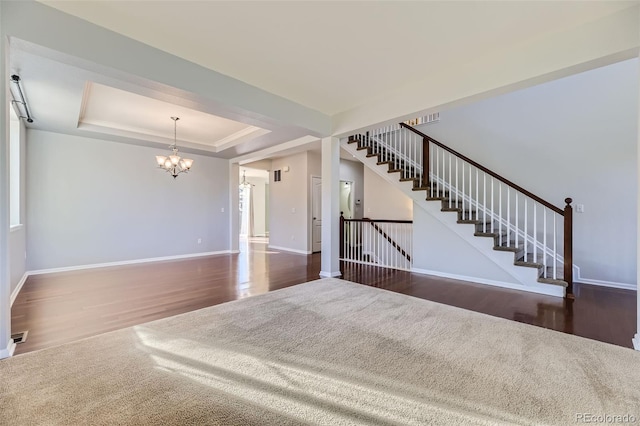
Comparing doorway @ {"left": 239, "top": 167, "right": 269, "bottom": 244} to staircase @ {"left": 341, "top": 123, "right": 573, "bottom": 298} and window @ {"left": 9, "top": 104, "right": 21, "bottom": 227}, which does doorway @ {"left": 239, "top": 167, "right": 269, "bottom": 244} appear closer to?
staircase @ {"left": 341, "top": 123, "right": 573, "bottom": 298}

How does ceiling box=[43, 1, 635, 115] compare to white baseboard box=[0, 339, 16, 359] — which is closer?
white baseboard box=[0, 339, 16, 359]

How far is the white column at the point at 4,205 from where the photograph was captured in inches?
80.8

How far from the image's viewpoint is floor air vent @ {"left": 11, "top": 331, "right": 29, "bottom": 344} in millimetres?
2348

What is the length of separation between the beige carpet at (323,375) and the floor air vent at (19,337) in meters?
0.40

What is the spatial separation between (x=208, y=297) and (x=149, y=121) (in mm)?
3514

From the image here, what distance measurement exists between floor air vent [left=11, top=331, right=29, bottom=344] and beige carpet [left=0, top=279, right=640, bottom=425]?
15.8 inches

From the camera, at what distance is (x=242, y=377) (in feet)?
6.05

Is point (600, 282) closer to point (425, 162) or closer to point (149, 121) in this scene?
point (425, 162)

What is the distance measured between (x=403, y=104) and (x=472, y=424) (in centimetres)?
335

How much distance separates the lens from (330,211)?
4.79m

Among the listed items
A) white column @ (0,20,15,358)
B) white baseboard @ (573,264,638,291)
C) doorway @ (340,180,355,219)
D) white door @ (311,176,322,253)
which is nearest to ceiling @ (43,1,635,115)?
white column @ (0,20,15,358)

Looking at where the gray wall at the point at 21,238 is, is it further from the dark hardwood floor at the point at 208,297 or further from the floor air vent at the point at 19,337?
the floor air vent at the point at 19,337

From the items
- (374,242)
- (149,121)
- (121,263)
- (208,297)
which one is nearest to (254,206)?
(121,263)

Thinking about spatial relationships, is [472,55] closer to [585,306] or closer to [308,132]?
[308,132]
